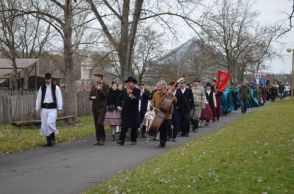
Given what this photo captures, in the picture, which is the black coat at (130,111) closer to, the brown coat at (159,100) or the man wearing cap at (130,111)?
the man wearing cap at (130,111)

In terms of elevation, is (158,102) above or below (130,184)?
above

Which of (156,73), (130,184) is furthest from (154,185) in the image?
(156,73)

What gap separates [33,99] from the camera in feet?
92.2

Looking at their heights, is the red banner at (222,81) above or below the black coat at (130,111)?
above

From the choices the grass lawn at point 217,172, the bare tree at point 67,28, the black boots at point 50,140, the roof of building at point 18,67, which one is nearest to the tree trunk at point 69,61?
the bare tree at point 67,28

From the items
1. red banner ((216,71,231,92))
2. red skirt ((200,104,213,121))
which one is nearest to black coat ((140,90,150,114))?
red skirt ((200,104,213,121))

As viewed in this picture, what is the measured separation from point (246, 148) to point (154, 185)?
548cm

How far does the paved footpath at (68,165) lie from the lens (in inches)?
A: 369

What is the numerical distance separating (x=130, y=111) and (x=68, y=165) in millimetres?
4903

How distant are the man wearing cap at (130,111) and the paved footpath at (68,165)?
364 mm

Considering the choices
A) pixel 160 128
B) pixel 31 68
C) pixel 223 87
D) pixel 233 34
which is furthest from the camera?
pixel 233 34

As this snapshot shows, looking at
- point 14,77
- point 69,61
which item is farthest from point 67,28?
point 14,77

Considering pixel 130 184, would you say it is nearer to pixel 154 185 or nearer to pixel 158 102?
pixel 154 185

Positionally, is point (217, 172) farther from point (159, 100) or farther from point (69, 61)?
point (69, 61)
